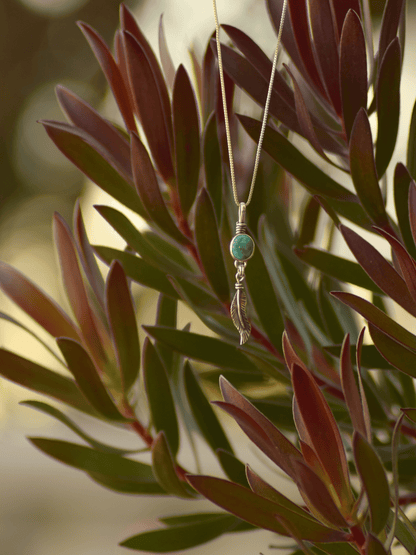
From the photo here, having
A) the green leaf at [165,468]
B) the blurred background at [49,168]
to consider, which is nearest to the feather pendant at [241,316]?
the green leaf at [165,468]

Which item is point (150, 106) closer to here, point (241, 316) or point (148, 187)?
point (148, 187)

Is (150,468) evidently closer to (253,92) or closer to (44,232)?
(253,92)

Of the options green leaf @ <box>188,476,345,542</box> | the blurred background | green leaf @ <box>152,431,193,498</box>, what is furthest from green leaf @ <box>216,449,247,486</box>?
the blurred background

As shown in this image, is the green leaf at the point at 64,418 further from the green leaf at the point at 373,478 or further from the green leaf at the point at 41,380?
the green leaf at the point at 373,478

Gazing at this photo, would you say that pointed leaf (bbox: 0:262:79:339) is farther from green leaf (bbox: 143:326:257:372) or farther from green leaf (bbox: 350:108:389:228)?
green leaf (bbox: 350:108:389:228)

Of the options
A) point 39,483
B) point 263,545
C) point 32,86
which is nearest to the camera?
point 263,545

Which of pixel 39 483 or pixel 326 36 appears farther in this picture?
pixel 39 483

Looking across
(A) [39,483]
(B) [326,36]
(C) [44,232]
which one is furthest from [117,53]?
(C) [44,232]
